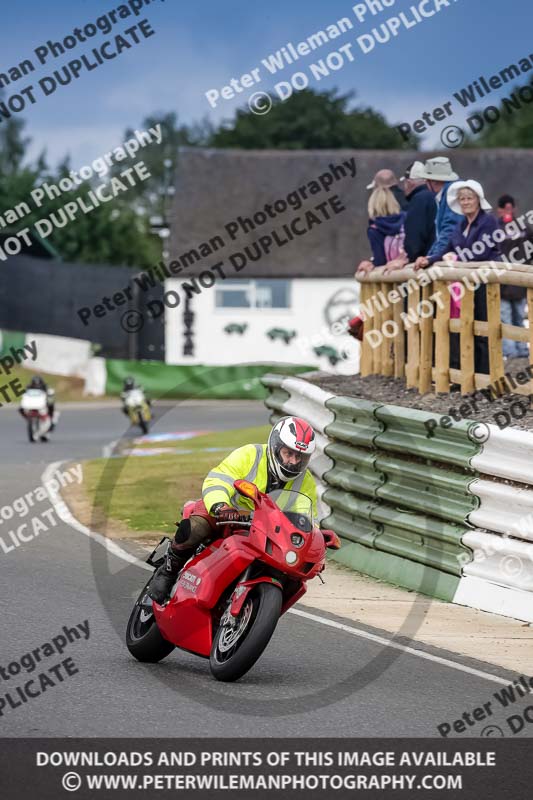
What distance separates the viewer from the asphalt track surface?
21.9 ft

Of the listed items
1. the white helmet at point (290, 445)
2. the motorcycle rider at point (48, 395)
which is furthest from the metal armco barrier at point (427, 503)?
the motorcycle rider at point (48, 395)

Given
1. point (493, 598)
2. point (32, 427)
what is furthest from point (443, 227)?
point (32, 427)

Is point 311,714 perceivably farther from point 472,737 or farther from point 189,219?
point 189,219

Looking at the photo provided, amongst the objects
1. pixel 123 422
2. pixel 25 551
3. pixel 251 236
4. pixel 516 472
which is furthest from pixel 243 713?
pixel 251 236

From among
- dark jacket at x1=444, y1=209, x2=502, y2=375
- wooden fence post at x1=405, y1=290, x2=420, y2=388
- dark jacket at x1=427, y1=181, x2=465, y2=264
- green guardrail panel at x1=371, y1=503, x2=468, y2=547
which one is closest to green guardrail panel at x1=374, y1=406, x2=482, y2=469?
green guardrail panel at x1=371, y1=503, x2=468, y2=547

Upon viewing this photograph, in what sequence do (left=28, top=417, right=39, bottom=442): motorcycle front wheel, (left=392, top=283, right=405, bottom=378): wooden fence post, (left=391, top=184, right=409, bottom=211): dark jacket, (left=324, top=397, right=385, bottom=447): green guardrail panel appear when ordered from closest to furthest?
(left=324, top=397, right=385, bottom=447): green guardrail panel
(left=392, top=283, right=405, bottom=378): wooden fence post
(left=391, top=184, right=409, bottom=211): dark jacket
(left=28, top=417, right=39, bottom=442): motorcycle front wheel

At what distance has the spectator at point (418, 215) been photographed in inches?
526

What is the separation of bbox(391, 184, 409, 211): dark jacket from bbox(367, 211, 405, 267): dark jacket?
230 mm

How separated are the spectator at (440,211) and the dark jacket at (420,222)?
10 centimetres

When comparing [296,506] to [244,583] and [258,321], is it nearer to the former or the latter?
[244,583]

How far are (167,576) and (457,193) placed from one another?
576cm

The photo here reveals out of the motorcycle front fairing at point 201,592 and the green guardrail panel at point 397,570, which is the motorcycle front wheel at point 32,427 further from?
the motorcycle front fairing at point 201,592

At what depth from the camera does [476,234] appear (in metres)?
12.6

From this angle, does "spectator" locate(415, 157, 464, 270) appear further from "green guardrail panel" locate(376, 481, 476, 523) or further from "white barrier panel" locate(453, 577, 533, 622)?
"white barrier panel" locate(453, 577, 533, 622)
